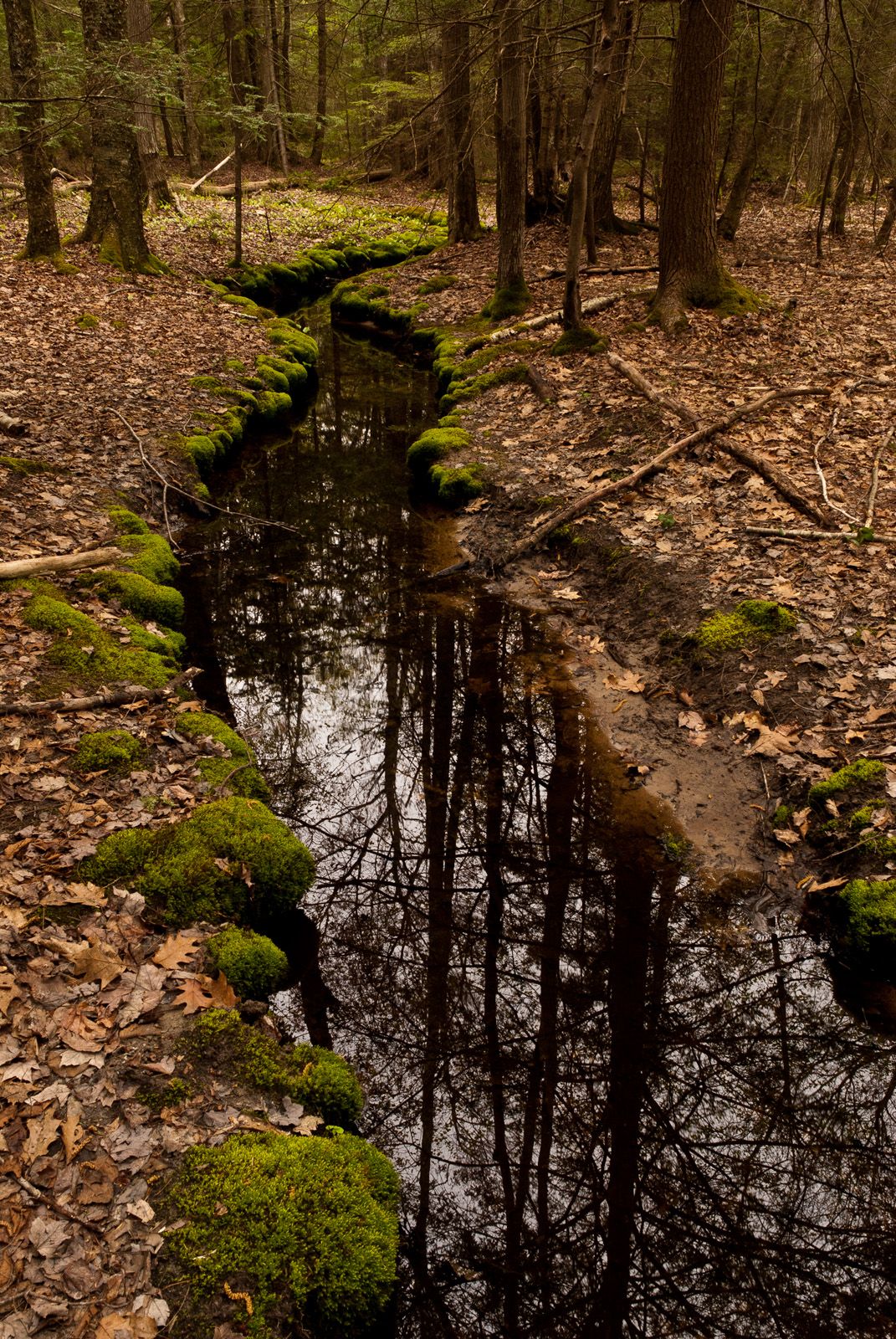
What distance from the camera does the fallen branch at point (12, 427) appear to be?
8.94 metres

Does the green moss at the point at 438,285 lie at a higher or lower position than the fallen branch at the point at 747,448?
higher

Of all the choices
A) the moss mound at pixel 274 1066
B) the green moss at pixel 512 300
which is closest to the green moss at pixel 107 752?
the moss mound at pixel 274 1066

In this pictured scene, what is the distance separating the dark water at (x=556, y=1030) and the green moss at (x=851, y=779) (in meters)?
0.81

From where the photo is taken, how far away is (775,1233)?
3.48 meters

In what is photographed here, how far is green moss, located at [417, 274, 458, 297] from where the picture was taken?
18156mm

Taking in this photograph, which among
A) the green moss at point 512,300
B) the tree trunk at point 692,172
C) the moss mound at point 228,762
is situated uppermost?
the tree trunk at point 692,172

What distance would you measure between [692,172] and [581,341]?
2.46 metres

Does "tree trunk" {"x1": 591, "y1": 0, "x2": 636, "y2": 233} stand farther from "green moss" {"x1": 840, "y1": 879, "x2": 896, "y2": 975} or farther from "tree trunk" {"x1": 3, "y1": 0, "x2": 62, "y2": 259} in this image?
"green moss" {"x1": 840, "y1": 879, "x2": 896, "y2": 975}

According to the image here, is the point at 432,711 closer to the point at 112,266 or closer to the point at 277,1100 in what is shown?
the point at 277,1100

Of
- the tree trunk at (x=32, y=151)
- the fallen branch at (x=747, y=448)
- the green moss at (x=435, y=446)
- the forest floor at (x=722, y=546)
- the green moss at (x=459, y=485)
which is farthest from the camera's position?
the tree trunk at (x=32, y=151)

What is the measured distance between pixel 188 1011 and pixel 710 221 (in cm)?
1154

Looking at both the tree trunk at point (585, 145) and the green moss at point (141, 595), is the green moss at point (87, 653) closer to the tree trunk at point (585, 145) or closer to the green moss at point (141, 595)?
the green moss at point (141, 595)

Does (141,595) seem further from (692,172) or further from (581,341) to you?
(692,172)

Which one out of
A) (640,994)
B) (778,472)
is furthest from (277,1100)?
(778,472)
